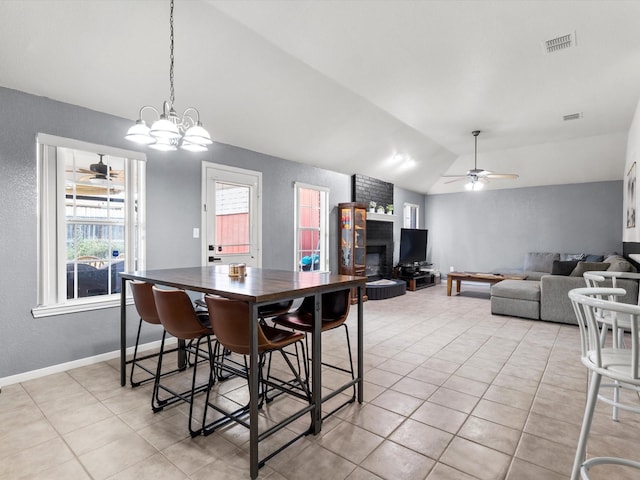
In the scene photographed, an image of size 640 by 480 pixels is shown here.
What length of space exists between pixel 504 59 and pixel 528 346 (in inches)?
123

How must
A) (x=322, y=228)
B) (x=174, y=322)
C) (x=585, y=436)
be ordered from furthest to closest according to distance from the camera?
(x=322, y=228), (x=174, y=322), (x=585, y=436)

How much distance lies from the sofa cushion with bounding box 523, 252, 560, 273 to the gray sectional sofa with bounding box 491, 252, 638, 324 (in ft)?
7.82

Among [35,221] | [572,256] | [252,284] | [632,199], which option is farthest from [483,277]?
[35,221]

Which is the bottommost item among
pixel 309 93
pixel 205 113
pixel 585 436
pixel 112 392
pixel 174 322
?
pixel 112 392

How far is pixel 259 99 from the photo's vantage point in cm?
400

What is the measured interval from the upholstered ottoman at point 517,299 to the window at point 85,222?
16.7 ft

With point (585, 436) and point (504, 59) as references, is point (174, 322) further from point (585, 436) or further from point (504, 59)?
point (504, 59)

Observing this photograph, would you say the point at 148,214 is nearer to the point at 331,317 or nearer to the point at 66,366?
the point at 66,366

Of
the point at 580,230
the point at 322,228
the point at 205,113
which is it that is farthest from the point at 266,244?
the point at 580,230

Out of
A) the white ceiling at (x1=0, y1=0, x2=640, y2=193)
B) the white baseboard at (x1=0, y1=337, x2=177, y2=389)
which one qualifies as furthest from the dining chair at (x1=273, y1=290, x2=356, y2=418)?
the white ceiling at (x1=0, y1=0, x2=640, y2=193)

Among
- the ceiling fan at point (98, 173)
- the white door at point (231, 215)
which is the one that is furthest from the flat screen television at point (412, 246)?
the ceiling fan at point (98, 173)

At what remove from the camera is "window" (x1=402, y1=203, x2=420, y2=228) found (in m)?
8.98

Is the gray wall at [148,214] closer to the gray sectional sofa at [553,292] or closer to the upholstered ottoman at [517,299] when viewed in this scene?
the upholstered ottoman at [517,299]

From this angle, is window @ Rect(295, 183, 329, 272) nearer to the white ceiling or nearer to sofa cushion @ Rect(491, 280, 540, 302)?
the white ceiling
